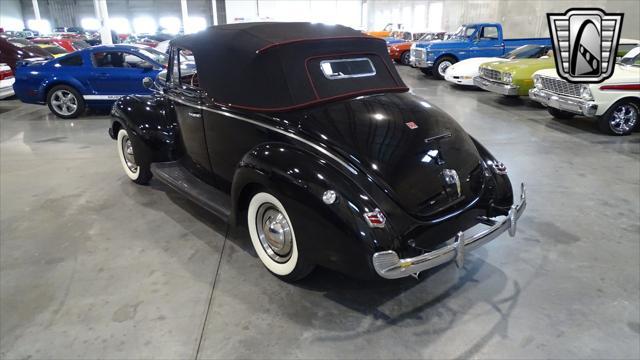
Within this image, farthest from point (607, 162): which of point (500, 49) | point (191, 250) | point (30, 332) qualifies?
point (500, 49)

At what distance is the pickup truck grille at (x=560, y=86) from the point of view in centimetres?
745

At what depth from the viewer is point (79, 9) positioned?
44625 mm

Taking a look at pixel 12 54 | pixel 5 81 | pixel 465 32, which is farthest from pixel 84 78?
pixel 465 32

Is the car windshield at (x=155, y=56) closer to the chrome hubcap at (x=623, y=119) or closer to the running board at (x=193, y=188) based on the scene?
the running board at (x=193, y=188)

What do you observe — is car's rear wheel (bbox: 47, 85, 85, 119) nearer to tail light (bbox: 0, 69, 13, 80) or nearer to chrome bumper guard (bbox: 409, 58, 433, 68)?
tail light (bbox: 0, 69, 13, 80)

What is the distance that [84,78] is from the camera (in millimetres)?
8711

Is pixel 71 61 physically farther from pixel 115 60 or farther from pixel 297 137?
pixel 297 137

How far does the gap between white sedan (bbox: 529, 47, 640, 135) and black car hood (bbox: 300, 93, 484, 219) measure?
509cm

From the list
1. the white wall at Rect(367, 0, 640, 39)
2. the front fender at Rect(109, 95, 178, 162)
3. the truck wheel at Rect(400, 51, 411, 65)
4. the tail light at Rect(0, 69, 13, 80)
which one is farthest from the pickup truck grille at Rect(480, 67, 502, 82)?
the tail light at Rect(0, 69, 13, 80)

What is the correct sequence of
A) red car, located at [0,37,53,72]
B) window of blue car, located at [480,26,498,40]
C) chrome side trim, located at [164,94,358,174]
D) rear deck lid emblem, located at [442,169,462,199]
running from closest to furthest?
chrome side trim, located at [164,94,358,174] → rear deck lid emblem, located at [442,169,462,199] → red car, located at [0,37,53,72] → window of blue car, located at [480,26,498,40]

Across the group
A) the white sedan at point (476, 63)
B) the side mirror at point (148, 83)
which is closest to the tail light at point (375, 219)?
the side mirror at point (148, 83)

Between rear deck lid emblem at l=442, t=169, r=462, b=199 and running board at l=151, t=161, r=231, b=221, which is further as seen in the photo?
running board at l=151, t=161, r=231, b=221

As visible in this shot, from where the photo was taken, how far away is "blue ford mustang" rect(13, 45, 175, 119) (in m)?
8.64

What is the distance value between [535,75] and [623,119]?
180 cm
